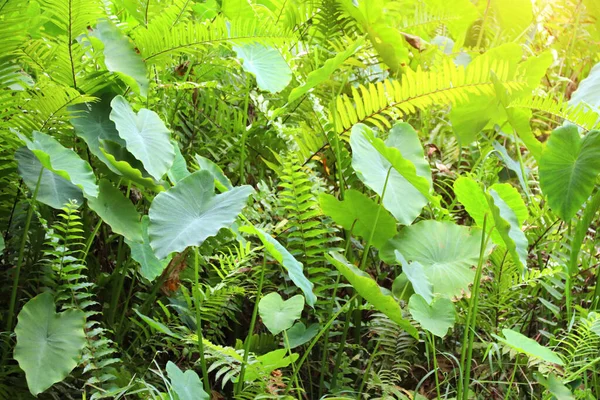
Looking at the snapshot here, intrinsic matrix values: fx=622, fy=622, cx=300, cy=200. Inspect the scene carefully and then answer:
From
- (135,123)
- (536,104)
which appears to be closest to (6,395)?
(135,123)

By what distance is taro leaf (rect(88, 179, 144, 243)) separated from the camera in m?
0.96

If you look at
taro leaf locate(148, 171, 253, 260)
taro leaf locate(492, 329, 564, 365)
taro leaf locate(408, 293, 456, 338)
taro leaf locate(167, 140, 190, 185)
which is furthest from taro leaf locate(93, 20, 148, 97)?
taro leaf locate(492, 329, 564, 365)

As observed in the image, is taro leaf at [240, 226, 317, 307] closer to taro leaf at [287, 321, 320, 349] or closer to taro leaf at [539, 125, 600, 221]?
taro leaf at [287, 321, 320, 349]

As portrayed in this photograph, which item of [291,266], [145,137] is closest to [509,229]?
[291,266]

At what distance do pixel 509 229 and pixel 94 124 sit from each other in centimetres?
71

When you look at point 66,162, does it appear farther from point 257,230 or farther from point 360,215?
point 360,215

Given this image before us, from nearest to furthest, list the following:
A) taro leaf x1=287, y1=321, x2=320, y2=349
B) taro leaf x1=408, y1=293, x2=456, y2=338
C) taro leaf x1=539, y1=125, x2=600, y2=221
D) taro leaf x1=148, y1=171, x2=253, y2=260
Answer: taro leaf x1=148, y1=171, x2=253, y2=260 < taro leaf x1=408, y1=293, x2=456, y2=338 < taro leaf x1=287, y1=321, x2=320, y2=349 < taro leaf x1=539, y1=125, x2=600, y2=221

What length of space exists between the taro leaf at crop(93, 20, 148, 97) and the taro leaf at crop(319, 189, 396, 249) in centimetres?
37

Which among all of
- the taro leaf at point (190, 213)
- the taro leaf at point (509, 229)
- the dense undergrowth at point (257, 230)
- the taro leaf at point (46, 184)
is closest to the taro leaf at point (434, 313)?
the dense undergrowth at point (257, 230)

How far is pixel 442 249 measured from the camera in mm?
1100

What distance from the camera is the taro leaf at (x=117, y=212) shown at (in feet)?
3.13

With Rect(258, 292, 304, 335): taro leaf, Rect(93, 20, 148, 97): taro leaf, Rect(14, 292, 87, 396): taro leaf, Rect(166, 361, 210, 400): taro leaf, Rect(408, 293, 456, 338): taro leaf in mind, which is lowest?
Rect(408, 293, 456, 338): taro leaf

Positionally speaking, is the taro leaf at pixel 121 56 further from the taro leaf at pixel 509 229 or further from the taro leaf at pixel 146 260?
the taro leaf at pixel 509 229

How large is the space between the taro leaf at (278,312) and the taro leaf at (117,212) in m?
0.23
